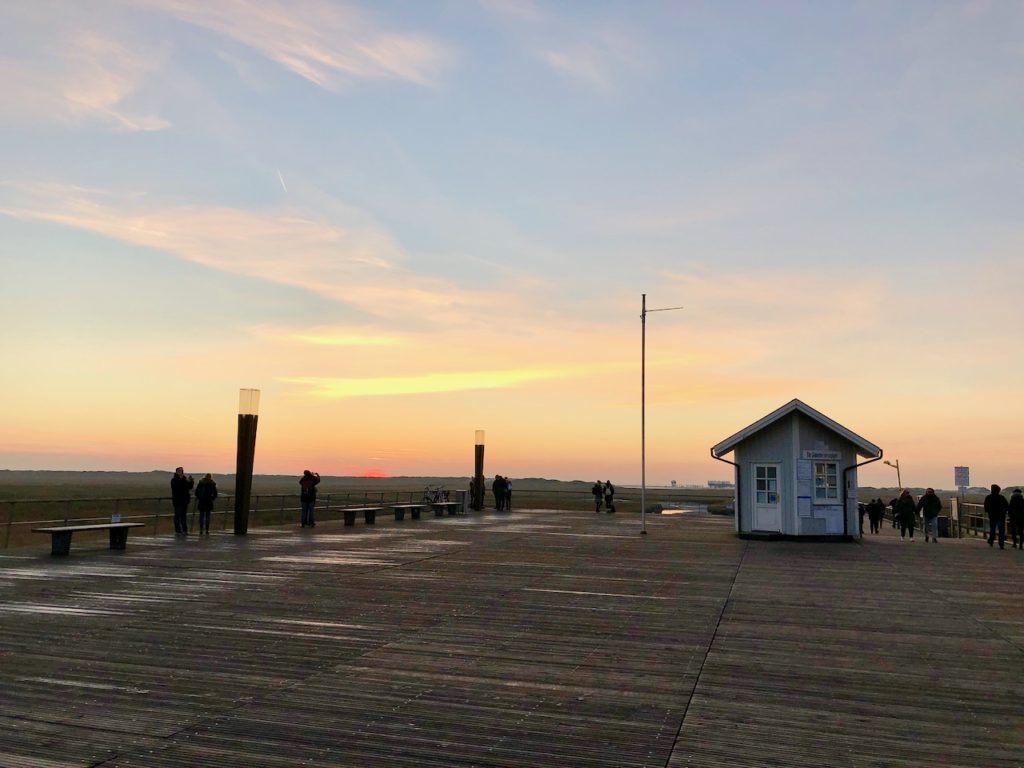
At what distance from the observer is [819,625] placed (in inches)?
371

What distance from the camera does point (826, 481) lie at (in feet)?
74.8

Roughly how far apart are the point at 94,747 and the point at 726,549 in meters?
16.4

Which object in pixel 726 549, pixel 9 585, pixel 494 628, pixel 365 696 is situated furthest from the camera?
pixel 726 549

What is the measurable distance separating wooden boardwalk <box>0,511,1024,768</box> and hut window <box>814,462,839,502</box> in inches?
316

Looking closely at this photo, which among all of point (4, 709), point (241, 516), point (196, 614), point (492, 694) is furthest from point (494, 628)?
point (241, 516)

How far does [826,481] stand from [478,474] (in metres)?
18.7

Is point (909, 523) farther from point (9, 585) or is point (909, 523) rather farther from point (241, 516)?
point (9, 585)

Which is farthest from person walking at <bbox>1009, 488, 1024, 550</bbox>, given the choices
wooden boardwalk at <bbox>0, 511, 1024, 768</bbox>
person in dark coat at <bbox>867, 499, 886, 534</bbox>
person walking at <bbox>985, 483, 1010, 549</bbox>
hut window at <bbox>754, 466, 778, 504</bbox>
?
person in dark coat at <bbox>867, 499, 886, 534</bbox>

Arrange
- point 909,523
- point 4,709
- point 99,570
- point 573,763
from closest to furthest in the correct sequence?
point 573,763 → point 4,709 → point 99,570 → point 909,523

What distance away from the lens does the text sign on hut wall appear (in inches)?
891

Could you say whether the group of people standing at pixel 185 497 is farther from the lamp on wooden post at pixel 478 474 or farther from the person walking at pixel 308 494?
the lamp on wooden post at pixel 478 474

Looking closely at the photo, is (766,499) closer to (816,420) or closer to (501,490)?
(816,420)

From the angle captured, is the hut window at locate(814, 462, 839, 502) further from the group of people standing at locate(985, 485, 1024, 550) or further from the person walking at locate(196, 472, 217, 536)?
the person walking at locate(196, 472, 217, 536)

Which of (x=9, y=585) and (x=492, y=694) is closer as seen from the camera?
(x=492, y=694)
